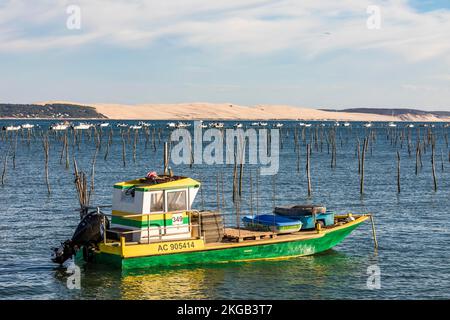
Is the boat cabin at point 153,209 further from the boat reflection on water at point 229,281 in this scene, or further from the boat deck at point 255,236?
the boat reflection on water at point 229,281

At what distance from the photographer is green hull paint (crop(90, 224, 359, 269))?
88.5 feet

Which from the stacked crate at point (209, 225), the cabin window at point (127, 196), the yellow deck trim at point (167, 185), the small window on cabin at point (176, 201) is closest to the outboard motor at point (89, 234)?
the cabin window at point (127, 196)

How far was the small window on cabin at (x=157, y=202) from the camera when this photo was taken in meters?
27.2

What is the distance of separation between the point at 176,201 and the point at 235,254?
3.43m

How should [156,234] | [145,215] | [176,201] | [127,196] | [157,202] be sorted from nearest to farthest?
1. [145,215]
2. [157,202]
3. [156,234]
4. [127,196]
5. [176,201]

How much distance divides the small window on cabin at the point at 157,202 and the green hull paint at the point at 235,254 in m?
1.84

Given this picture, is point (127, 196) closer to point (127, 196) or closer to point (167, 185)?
point (127, 196)

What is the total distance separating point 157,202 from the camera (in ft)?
89.6

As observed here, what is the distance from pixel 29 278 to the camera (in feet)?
87.9

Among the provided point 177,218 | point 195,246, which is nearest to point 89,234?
point 177,218

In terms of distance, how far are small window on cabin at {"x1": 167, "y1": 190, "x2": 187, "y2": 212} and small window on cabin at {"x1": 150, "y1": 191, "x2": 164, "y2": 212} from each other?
0.94 ft

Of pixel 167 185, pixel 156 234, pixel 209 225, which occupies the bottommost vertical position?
pixel 156 234

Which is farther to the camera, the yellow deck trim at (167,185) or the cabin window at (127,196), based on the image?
the cabin window at (127,196)

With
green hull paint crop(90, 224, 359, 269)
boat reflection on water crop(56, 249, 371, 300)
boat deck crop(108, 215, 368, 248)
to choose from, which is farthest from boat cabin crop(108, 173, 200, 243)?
boat reflection on water crop(56, 249, 371, 300)
